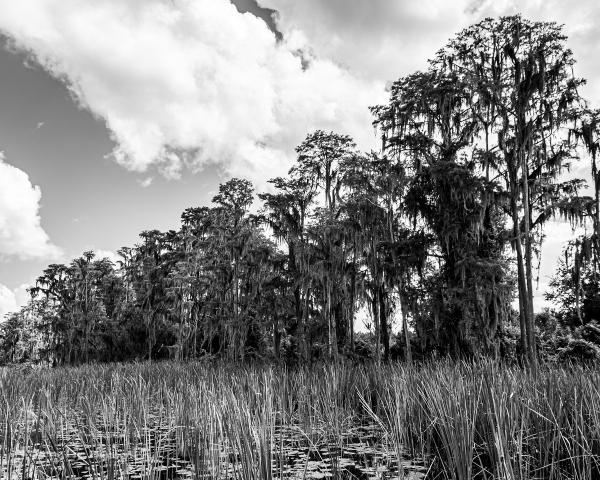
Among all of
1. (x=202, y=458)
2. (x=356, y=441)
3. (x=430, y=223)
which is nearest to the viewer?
(x=202, y=458)

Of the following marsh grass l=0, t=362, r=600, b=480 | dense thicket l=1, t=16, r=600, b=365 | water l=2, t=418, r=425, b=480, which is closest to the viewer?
marsh grass l=0, t=362, r=600, b=480

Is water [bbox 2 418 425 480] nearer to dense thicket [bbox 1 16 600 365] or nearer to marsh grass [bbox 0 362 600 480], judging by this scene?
marsh grass [bbox 0 362 600 480]

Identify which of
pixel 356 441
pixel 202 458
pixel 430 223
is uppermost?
pixel 430 223

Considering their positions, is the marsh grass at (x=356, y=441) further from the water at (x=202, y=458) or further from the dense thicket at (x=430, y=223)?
the dense thicket at (x=430, y=223)

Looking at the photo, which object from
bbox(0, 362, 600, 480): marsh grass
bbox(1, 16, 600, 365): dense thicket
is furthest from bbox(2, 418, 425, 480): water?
bbox(1, 16, 600, 365): dense thicket

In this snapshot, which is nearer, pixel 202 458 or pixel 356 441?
→ pixel 202 458

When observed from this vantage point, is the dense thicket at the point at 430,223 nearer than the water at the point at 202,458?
No

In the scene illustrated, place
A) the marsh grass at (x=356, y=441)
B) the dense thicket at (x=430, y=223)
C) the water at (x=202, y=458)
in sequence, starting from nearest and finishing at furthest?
the marsh grass at (x=356, y=441), the water at (x=202, y=458), the dense thicket at (x=430, y=223)

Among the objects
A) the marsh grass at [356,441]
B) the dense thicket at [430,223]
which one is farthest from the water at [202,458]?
the dense thicket at [430,223]

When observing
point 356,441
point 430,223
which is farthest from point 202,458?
point 430,223

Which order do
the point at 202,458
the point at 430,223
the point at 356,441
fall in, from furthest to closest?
the point at 430,223 → the point at 356,441 → the point at 202,458

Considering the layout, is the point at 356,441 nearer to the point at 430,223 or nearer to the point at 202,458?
the point at 202,458

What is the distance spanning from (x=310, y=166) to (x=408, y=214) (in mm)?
4842

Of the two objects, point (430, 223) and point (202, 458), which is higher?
point (430, 223)
